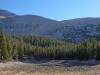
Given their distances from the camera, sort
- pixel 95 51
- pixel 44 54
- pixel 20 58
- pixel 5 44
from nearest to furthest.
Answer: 1. pixel 5 44
2. pixel 95 51
3. pixel 20 58
4. pixel 44 54

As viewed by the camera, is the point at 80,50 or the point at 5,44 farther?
the point at 80,50

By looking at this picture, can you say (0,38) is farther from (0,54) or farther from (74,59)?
(74,59)

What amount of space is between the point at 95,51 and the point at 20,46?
124ft

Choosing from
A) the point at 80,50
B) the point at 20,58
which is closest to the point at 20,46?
the point at 20,58

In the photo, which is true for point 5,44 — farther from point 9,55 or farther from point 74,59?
point 74,59

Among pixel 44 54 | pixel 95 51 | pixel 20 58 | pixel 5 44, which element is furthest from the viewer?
pixel 44 54

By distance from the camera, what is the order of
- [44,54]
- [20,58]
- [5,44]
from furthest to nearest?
1. [44,54]
2. [20,58]
3. [5,44]

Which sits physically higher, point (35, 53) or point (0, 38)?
point (0, 38)

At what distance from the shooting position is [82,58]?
13625cm

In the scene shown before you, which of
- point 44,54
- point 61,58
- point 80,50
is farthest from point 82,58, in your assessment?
point 44,54

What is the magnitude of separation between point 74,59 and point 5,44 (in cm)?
3368

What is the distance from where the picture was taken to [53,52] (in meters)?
154

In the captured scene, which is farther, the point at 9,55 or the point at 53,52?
the point at 53,52

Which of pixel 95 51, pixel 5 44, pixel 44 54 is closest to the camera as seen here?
pixel 5 44
